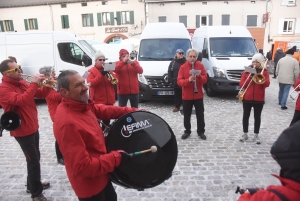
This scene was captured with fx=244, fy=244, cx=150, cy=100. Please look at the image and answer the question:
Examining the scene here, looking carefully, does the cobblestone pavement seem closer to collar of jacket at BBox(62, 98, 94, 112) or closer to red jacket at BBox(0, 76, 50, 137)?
red jacket at BBox(0, 76, 50, 137)

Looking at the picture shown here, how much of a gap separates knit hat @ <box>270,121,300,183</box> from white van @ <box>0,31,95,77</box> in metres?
8.74

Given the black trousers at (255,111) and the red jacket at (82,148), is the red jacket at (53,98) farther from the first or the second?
the black trousers at (255,111)

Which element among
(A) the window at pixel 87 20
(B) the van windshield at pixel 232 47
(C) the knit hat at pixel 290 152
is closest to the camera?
(C) the knit hat at pixel 290 152

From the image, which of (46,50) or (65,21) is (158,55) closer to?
(46,50)

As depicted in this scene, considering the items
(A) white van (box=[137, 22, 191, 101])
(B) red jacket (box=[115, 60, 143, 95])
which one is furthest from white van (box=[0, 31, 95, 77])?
(B) red jacket (box=[115, 60, 143, 95])

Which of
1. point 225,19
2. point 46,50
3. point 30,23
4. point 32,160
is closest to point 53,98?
point 32,160

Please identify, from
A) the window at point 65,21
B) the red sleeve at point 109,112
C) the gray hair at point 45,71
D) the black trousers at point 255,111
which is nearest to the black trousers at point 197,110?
the black trousers at point 255,111

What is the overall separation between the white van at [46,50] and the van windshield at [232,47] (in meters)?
4.96

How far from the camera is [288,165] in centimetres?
127

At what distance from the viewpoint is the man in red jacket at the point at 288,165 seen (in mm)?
1236

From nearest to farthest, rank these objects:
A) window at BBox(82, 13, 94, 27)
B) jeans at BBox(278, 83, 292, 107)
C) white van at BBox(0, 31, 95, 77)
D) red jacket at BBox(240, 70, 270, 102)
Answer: red jacket at BBox(240, 70, 270, 102), jeans at BBox(278, 83, 292, 107), white van at BBox(0, 31, 95, 77), window at BBox(82, 13, 94, 27)

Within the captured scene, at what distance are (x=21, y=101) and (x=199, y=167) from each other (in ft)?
10.1

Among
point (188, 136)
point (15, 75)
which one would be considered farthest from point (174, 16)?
point (15, 75)

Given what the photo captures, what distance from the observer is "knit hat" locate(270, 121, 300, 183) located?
48.4 inches
